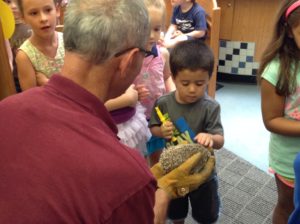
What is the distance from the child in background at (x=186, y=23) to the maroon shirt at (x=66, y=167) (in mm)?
1864

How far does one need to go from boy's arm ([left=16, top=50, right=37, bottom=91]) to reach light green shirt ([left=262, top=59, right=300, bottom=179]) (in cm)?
82

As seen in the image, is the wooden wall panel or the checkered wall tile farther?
the checkered wall tile

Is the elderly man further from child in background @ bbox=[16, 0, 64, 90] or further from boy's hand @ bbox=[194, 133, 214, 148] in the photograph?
child in background @ bbox=[16, 0, 64, 90]

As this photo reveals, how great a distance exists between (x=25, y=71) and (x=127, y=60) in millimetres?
674

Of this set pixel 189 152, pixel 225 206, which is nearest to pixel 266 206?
pixel 225 206

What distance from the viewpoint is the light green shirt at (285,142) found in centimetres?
114

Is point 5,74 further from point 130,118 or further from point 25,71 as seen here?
point 130,118

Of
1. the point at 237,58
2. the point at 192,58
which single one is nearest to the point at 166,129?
the point at 192,58

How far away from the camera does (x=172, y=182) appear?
1.07 metres

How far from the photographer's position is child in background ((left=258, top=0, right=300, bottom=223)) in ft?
3.68

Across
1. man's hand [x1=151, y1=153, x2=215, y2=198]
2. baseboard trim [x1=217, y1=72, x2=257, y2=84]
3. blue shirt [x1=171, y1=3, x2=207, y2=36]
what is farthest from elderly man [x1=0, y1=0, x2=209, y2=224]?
baseboard trim [x1=217, y1=72, x2=257, y2=84]

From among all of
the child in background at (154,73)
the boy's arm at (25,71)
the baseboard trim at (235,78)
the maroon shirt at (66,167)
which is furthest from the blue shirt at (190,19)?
the maroon shirt at (66,167)

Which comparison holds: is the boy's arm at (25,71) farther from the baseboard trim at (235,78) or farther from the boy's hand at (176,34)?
the baseboard trim at (235,78)

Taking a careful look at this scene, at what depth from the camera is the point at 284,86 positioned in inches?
44.2
